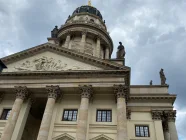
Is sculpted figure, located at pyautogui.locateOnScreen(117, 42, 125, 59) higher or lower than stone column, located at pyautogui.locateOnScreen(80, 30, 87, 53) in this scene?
lower

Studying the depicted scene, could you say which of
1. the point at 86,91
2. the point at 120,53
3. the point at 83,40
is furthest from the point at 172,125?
the point at 83,40

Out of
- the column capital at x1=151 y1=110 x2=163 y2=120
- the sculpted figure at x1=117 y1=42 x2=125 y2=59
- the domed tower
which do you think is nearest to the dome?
the domed tower

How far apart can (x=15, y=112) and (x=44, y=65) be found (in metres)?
6.77

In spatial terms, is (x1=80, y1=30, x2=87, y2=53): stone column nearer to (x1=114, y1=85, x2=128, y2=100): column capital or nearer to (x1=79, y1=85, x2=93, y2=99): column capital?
(x1=79, y1=85, x2=93, y2=99): column capital

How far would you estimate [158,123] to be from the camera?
78.7 ft

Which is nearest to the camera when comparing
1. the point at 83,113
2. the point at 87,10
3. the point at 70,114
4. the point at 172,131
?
the point at 83,113

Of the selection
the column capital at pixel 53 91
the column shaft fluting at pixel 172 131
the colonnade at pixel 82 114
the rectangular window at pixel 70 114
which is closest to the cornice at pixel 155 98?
the colonnade at pixel 82 114

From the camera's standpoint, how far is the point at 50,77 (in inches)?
968

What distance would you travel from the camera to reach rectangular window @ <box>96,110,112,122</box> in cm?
2264

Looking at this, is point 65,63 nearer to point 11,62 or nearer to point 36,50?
point 36,50

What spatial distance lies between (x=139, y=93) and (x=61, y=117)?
10.6 meters

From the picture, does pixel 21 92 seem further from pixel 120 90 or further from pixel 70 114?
pixel 120 90

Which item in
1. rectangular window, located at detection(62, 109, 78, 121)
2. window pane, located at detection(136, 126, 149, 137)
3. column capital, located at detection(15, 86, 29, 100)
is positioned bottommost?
window pane, located at detection(136, 126, 149, 137)

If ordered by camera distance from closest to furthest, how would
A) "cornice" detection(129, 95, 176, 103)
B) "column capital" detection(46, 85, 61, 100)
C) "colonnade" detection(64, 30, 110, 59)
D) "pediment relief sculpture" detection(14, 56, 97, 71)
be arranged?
"column capital" detection(46, 85, 61, 100) < "pediment relief sculpture" detection(14, 56, 97, 71) < "cornice" detection(129, 95, 176, 103) < "colonnade" detection(64, 30, 110, 59)
